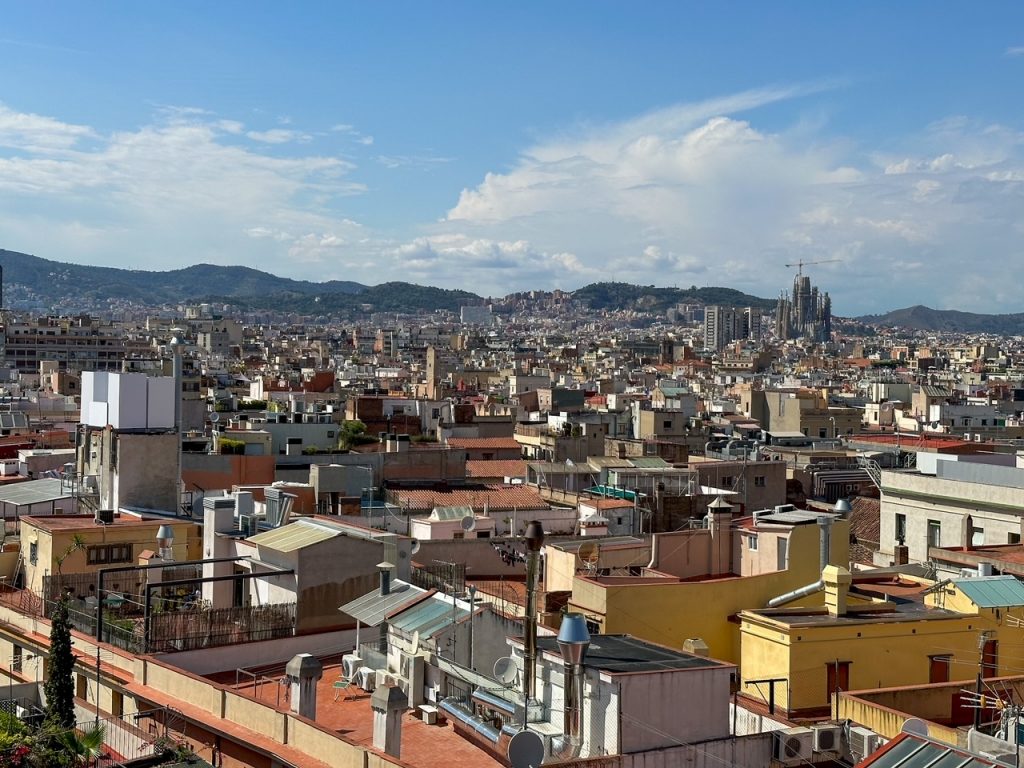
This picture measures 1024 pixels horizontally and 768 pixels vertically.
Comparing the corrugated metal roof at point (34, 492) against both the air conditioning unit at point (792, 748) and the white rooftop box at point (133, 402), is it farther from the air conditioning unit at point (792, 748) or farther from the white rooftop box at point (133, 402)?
the air conditioning unit at point (792, 748)

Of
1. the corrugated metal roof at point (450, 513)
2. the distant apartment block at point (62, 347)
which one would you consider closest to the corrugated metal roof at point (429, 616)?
the corrugated metal roof at point (450, 513)

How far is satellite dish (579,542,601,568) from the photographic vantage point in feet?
62.4

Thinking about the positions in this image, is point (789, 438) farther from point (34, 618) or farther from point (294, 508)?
point (34, 618)

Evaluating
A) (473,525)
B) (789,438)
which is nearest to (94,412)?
Answer: (473,525)

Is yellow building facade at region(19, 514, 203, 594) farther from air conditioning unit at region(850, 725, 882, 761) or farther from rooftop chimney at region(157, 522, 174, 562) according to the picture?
air conditioning unit at region(850, 725, 882, 761)

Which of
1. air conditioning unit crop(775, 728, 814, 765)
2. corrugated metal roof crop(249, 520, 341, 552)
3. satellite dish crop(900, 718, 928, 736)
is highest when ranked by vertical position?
corrugated metal roof crop(249, 520, 341, 552)

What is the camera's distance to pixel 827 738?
11.9 metres

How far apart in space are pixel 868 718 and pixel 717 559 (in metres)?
6.95

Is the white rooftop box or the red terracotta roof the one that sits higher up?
the white rooftop box

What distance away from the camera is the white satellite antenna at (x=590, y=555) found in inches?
739

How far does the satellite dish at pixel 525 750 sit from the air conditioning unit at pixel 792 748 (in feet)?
9.13

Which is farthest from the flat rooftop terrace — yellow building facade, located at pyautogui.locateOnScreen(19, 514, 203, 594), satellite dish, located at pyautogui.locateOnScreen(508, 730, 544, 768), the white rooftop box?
the white rooftop box

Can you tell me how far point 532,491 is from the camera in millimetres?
31000

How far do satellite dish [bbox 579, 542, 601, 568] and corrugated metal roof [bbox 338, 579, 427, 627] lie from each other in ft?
11.3
